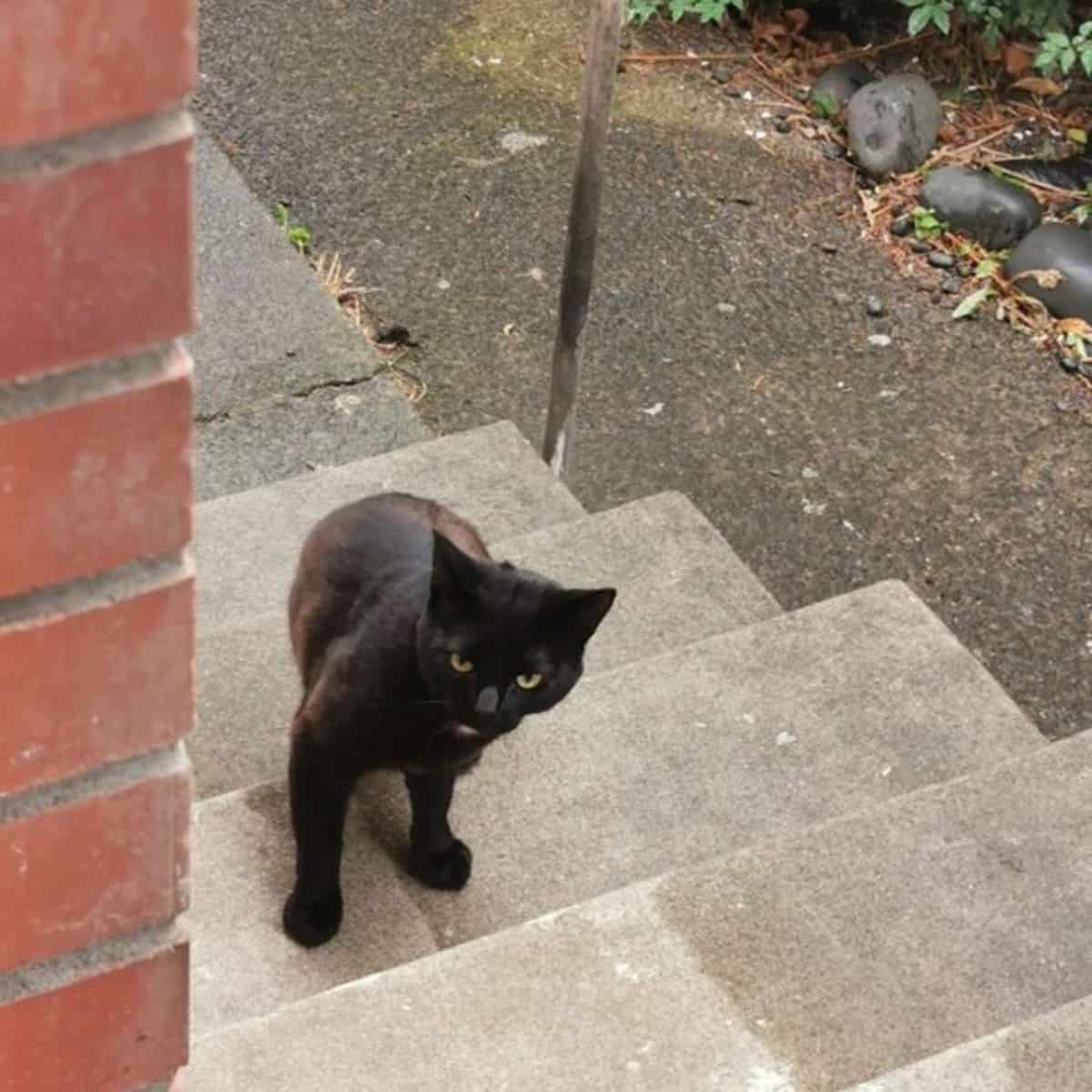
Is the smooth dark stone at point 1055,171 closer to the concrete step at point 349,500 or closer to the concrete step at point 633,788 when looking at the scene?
the concrete step at point 349,500

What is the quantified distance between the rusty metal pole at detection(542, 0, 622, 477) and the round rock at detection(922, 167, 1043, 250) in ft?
6.34

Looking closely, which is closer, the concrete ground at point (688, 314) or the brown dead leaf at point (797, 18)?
the concrete ground at point (688, 314)

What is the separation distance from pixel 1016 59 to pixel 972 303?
1.18 metres

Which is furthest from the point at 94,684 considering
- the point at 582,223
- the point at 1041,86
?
the point at 1041,86

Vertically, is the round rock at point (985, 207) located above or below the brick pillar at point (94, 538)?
below

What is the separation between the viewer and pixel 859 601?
361 centimetres

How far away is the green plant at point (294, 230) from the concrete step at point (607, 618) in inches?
74.6

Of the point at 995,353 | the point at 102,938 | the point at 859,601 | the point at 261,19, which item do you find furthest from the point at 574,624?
the point at 261,19

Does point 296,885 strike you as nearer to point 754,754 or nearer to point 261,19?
point 754,754

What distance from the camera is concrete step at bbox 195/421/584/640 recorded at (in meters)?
3.87

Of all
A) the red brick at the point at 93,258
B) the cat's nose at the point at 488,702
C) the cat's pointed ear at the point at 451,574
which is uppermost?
the red brick at the point at 93,258

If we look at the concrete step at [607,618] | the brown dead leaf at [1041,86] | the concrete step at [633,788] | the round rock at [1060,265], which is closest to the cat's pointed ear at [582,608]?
the concrete step at [633,788]

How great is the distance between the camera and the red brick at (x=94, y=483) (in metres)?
0.85

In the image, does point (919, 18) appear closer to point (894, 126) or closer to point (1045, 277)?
point (894, 126)
